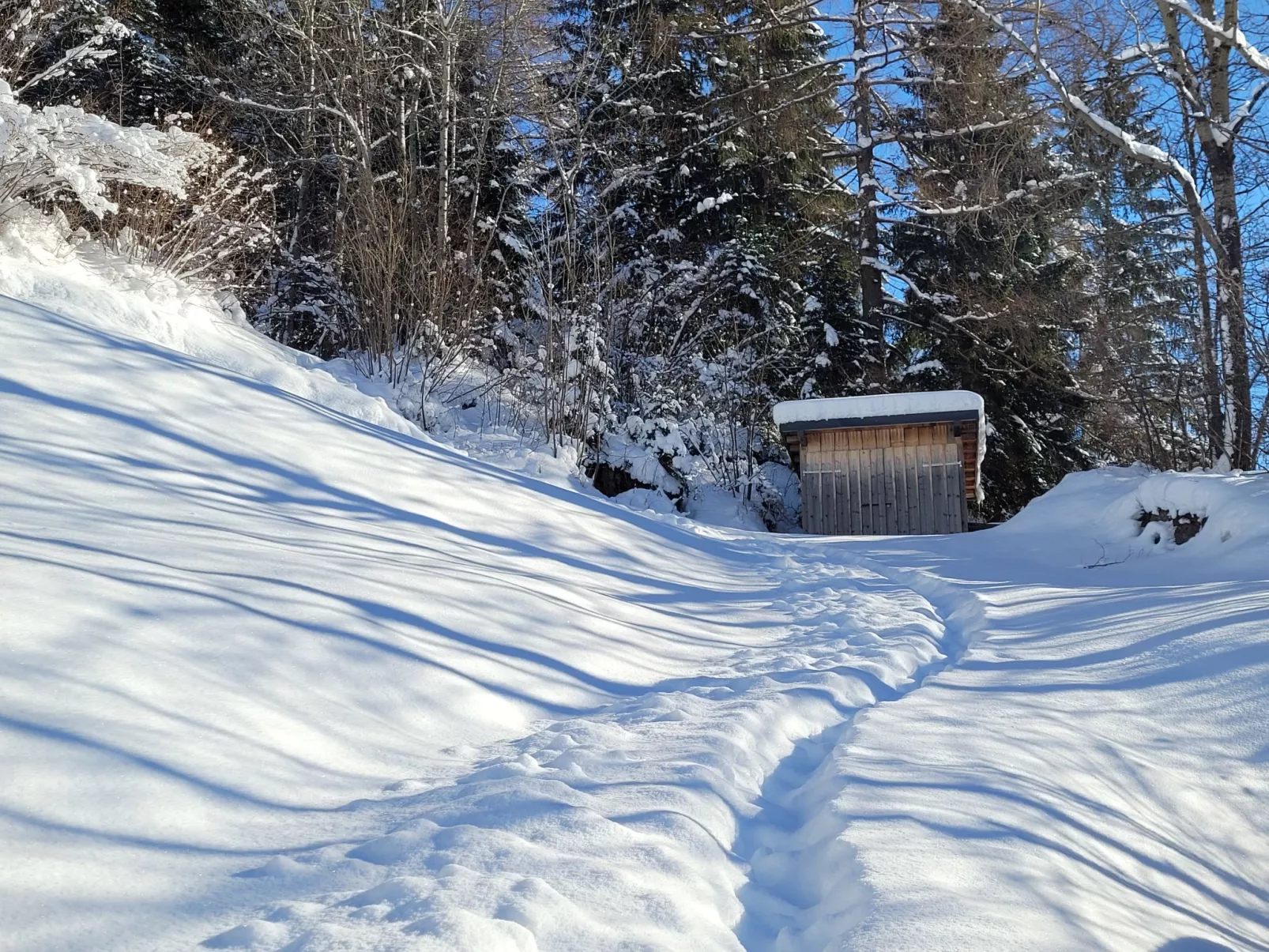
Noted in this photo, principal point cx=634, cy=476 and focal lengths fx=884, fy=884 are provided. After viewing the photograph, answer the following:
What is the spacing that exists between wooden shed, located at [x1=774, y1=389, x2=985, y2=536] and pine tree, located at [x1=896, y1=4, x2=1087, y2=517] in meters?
4.33

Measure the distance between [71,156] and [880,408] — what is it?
9266mm

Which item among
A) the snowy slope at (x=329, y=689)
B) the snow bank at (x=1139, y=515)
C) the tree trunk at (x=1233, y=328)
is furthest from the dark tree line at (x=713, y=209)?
the snowy slope at (x=329, y=689)

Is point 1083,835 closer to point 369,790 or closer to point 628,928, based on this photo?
point 628,928

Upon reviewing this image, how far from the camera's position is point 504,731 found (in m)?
2.76

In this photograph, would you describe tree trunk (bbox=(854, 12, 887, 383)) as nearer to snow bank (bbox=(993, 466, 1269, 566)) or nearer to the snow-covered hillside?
snow bank (bbox=(993, 466, 1269, 566))

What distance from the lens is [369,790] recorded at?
2.17 m

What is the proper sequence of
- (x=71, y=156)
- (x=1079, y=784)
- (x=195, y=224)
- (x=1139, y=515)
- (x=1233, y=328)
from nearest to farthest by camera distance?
(x=1079, y=784) → (x=71, y=156) → (x=1139, y=515) → (x=1233, y=328) → (x=195, y=224)

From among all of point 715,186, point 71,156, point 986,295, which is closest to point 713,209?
point 715,186

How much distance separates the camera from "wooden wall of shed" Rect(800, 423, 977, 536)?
11.9 meters

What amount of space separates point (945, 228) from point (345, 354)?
11.3 meters

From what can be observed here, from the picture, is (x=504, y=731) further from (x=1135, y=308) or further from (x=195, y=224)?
(x=1135, y=308)

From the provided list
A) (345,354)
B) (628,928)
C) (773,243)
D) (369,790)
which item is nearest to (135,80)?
(345,354)

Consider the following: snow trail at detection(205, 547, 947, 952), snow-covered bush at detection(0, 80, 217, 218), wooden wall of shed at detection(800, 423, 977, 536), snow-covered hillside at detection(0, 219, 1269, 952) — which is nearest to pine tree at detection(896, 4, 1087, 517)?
wooden wall of shed at detection(800, 423, 977, 536)

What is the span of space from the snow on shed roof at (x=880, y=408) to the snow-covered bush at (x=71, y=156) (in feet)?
25.9
